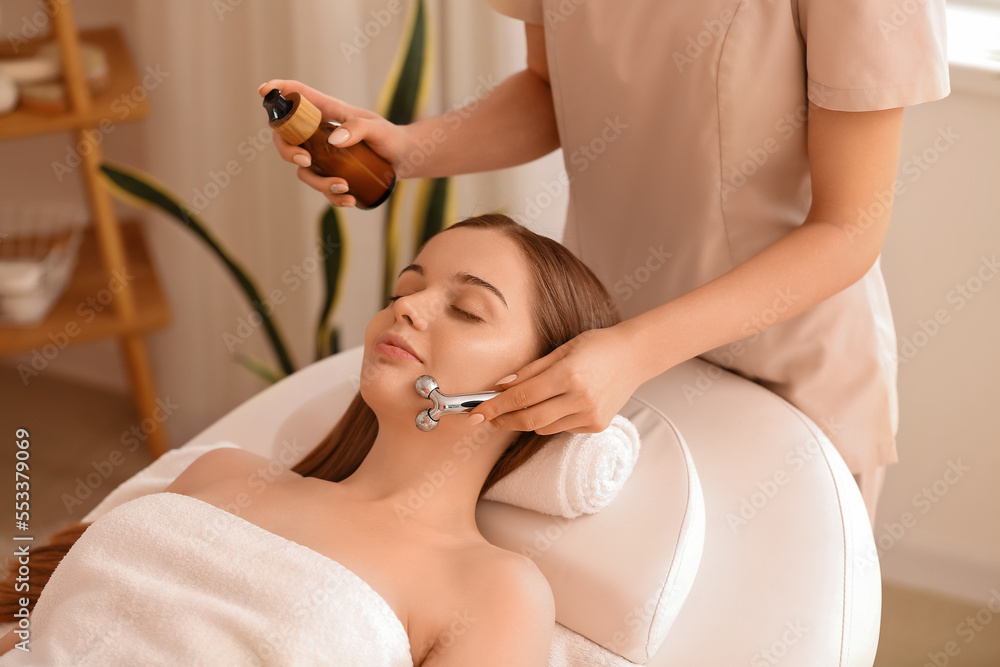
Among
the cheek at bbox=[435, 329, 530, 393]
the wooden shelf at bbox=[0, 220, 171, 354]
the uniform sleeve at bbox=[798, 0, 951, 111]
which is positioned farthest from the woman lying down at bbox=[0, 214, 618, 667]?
the wooden shelf at bbox=[0, 220, 171, 354]

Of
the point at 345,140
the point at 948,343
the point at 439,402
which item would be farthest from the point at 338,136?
the point at 948,343

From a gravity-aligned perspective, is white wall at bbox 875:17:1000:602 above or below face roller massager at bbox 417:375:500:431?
below

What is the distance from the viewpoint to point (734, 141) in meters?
1.08

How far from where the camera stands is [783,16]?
1002 millimetres

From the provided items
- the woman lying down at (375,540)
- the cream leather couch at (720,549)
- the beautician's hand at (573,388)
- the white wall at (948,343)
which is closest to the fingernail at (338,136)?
the woman lying down at (375,540)

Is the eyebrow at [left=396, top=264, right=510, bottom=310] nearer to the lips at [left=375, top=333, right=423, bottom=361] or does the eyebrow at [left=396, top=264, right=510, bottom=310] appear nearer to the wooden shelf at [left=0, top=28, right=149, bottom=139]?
the lips at [left=375, top=333, right=423, bottom=361]

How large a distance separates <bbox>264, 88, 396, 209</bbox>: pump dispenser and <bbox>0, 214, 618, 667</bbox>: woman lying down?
12 centimetres

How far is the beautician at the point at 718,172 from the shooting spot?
3.10 ft

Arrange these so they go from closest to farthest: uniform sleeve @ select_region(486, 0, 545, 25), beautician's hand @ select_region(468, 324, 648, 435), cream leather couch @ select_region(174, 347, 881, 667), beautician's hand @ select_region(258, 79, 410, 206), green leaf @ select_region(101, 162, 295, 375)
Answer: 1. beautician's hand @ select_region(468, 324, 648, 435)
2. cream leather couch @ select_region(174, 347, 881, 667)
3. beautician's hand @ select_region(258, 79, 410, 206)
4. uniform sleeve @ select_region(486, 0, 545, 25)
5. green leaf @ select_region(101, 162, 295, 375)

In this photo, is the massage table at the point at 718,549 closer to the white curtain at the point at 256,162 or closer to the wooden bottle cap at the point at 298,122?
the wooden bottle cap at the point at 298,122

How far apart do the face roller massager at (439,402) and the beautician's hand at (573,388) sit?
14 millimetres

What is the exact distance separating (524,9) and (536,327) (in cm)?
48

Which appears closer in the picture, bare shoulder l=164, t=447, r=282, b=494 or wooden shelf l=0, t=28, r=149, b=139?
bare shoulder l=164, t=447, r=282, b=494

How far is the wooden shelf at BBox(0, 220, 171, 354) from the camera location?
2045mm
